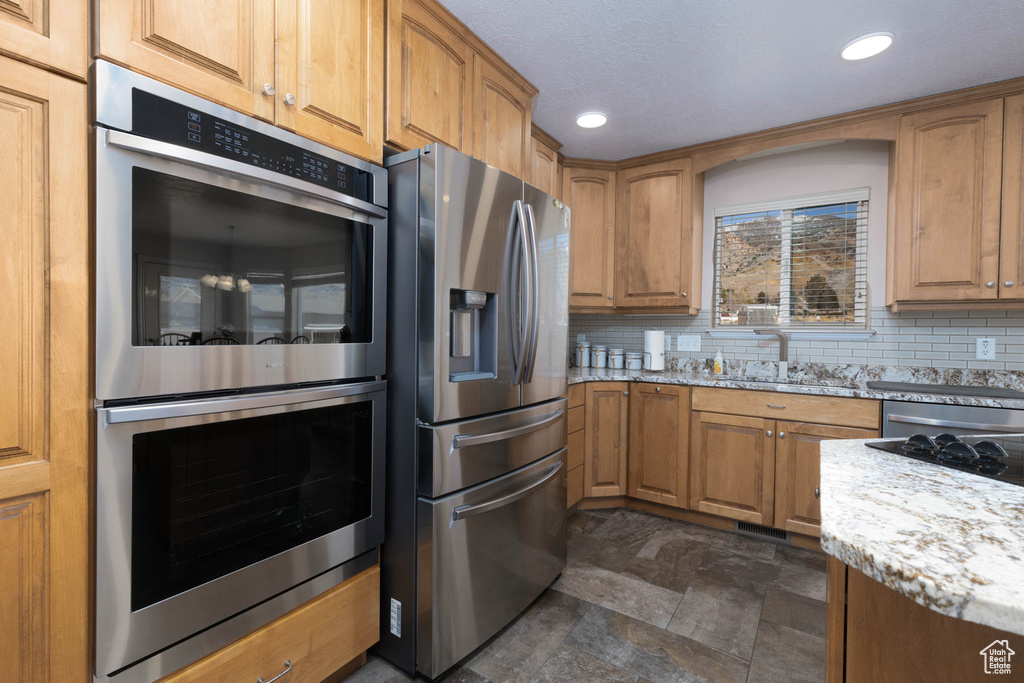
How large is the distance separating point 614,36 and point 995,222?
2.19 metres

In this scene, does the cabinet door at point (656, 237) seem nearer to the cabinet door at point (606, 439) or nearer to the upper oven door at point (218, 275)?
the cabinet door at point (606, 439)

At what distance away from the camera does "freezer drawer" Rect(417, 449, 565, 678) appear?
1.53 m

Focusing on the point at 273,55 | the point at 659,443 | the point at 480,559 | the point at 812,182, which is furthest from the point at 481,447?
the point at 812,182

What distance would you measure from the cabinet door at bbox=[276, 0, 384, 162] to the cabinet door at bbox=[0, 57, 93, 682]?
0.50 m

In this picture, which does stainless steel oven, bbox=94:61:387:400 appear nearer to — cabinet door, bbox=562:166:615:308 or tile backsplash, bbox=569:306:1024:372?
cabinet door, bbox=562:166:615:308

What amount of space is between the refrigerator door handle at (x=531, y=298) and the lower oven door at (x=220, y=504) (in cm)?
60

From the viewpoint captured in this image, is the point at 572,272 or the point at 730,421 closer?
the point at 730,421

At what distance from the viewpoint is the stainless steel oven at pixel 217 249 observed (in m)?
0.98

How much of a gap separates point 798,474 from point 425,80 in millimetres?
2750

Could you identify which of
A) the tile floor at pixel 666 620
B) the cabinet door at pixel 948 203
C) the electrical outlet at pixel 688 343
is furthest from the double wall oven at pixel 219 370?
the cabinet door at pixel 948 203

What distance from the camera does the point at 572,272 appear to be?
3.42 metres

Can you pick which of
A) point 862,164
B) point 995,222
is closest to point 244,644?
point 995,222

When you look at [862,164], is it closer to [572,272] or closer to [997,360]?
[997,360]

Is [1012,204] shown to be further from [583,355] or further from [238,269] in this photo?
[238,269]
